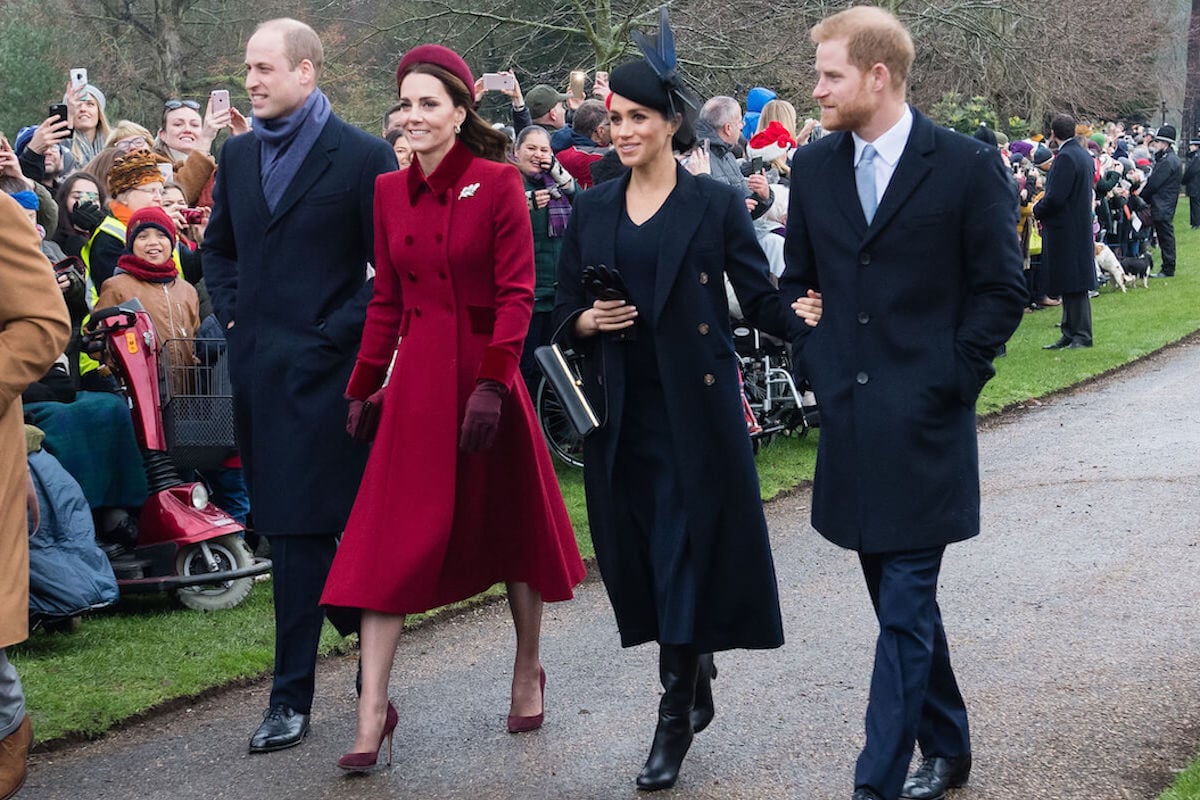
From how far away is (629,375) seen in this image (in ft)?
17.0

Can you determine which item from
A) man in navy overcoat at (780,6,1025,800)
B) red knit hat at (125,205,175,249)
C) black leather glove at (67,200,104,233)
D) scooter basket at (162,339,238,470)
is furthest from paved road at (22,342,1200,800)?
black leather glove at (67,200,104,233)

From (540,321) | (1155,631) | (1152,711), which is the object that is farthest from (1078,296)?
(1152,711)

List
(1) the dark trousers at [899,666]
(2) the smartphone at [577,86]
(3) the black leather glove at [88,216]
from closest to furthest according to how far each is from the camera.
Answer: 1. (1) the dark trousers at [899,666]
2. (3) the black leather glove at [88,216]
3. (2) the smartphone at [577,86]

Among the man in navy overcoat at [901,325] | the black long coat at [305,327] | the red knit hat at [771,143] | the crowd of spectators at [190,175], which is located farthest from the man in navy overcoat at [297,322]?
the red knit hat at [771,143]

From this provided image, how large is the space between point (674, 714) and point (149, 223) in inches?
150

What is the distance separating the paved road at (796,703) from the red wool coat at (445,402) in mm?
555

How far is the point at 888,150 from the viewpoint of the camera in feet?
15.2

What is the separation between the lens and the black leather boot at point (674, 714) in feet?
16.6

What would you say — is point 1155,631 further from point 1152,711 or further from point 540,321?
point 540,321

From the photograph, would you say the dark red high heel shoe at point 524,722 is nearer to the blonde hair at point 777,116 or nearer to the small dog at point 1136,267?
the blonde hair at point 777,116

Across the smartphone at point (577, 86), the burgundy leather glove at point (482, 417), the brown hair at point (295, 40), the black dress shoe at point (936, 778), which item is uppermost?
the smartphone at point (577, 86)

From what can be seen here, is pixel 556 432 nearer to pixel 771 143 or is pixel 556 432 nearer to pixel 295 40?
pixel 771 143

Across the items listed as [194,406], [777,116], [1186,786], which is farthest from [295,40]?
[777,116]

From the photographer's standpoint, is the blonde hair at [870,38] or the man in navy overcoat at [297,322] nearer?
the blonde hair at [870,38]
